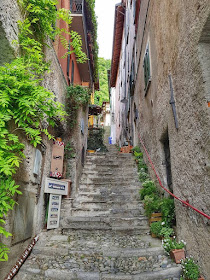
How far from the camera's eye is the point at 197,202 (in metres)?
2.60

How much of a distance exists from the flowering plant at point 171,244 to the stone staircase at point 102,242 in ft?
0.41

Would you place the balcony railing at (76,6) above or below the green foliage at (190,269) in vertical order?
above

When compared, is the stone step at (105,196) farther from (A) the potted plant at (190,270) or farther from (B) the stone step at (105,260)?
(A) the potted plant at (190,270)

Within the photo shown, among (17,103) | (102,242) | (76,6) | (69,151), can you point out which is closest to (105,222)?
(102,242)

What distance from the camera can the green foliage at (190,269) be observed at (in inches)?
94.5

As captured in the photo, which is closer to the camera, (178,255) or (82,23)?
(178,255)

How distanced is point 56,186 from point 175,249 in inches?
110

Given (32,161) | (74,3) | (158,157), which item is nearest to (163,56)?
(158,157)

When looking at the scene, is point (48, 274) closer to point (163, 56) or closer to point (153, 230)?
point (153, 230)

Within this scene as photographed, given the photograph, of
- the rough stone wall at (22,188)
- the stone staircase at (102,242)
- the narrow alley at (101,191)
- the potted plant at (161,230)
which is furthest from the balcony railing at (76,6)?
the potted plant at (161,230)

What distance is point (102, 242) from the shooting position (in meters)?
3.62

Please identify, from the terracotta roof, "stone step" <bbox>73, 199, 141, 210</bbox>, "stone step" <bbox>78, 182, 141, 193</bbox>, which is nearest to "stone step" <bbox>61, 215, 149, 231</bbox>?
"stone step" <bbox>73, 199, 141, 210</bbox>

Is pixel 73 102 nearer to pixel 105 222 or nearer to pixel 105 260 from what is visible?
pixel 105 222

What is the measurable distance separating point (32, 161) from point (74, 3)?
815cm
